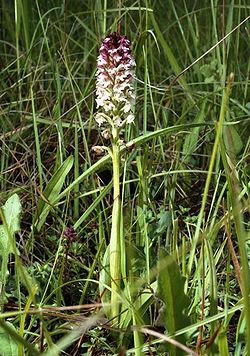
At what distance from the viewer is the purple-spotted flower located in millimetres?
1238

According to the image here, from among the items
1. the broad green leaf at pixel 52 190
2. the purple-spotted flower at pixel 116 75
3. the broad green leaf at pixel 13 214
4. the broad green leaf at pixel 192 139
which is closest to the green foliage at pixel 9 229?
the broad green leaf at pixel 13 214

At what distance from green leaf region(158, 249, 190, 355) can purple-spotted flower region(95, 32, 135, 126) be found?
344 millimetres

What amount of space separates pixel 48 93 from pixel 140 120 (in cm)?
34

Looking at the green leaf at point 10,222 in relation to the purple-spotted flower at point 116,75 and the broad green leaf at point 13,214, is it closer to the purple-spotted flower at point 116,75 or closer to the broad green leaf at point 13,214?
the broad green leaf at point 13,214

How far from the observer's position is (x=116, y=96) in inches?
49.3

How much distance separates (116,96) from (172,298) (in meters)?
0.40

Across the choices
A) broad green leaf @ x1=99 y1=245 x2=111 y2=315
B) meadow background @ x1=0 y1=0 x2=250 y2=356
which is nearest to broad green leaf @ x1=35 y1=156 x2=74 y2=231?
meadow background @ x1=0 y1=0 x2=250 y2=356

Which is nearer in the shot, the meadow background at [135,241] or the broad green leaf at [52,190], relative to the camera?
the meadow background at [135,241]

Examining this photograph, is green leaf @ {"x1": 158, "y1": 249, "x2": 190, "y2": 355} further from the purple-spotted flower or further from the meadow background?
the purple-spotted flower

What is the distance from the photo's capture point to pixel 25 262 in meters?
1.45

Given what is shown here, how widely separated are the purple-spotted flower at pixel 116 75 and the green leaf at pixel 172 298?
344mm

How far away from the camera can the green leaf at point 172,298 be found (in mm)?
1011

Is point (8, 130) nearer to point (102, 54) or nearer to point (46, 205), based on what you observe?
point (46, 205)

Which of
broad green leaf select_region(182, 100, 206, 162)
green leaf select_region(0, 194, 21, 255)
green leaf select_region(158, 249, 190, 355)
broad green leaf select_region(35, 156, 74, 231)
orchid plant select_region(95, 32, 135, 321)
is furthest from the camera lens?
broad green leaf select_region(182, 100, 206, 162)
